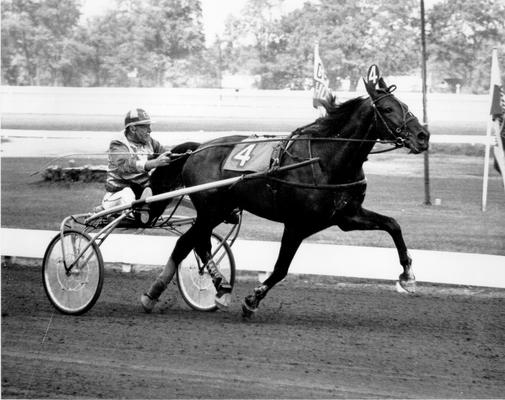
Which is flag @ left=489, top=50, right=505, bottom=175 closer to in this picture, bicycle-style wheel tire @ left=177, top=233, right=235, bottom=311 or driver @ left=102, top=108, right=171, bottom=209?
bicycle-style wheel tire @ left=177, top=233, right=235, bottom=311

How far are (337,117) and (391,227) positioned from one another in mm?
811

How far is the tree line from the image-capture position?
21.9 feet

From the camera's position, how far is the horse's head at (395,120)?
16.4 feet

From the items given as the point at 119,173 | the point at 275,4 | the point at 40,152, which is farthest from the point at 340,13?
the point at 40,152

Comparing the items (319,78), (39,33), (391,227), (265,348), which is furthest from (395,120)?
(39,33)

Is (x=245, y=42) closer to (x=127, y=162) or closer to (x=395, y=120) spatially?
(x=127, y=162)

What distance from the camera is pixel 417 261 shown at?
22.2 feet

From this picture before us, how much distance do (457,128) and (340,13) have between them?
138cm

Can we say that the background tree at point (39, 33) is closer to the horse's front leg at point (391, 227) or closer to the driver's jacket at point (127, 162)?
the driver's jacket at point (127, 162)

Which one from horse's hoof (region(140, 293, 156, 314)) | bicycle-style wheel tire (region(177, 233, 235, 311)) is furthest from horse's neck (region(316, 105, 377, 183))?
horse's hoof (region(140, 293, 156, 314))

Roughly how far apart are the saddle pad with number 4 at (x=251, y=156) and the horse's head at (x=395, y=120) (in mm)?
747

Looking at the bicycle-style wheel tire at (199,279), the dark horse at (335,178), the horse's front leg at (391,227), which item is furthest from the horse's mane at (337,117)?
the bicycle-style wheel tire at (199,279)

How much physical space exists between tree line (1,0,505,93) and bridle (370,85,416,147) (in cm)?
157

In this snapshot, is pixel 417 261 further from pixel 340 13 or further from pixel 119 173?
pixel 119 173
